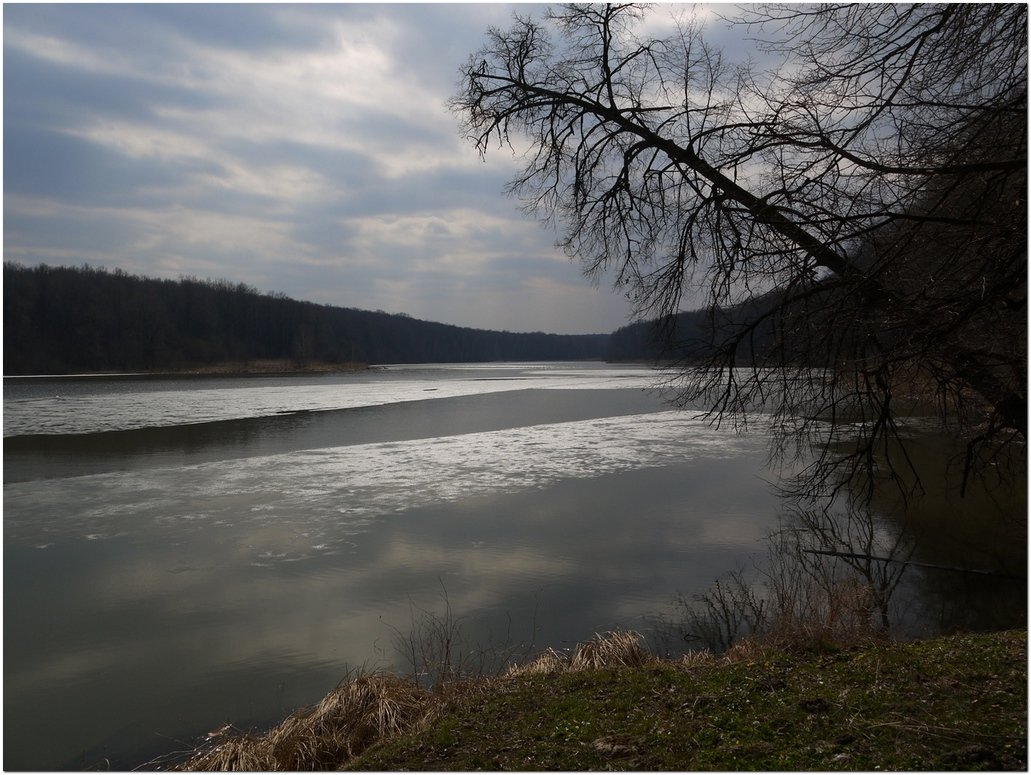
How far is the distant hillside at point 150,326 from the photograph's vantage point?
8044cm

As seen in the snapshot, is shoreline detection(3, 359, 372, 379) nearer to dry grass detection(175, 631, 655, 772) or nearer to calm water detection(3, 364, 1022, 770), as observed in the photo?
calm water detection(3, 364, 1022, 770)

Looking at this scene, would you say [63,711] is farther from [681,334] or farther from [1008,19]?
[1008,19]

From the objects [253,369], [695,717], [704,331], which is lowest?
[253,369]

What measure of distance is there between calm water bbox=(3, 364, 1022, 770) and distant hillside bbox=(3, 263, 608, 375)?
72.5 m

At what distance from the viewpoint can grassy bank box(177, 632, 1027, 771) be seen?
3176mm

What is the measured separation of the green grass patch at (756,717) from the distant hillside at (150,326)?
83.2 m

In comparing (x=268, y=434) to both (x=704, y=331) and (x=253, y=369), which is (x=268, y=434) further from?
(x=253, y=369)

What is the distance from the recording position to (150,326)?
88625 millimetres

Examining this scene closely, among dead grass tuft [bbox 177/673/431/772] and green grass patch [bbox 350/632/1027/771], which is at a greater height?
green grass patch [bbox 350/632/1027/771]

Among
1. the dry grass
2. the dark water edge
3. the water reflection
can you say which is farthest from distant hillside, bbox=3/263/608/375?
the dry grass

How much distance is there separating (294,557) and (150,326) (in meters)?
91.3

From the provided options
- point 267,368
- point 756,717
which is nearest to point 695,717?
point 756,717

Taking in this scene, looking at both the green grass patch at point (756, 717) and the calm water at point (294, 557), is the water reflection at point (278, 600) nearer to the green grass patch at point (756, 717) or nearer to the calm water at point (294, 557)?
the calm water at point (294, 557)

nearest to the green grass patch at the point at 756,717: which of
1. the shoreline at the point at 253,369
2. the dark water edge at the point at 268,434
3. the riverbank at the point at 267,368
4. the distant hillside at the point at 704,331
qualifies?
the distant hillside at the point at 704,331
